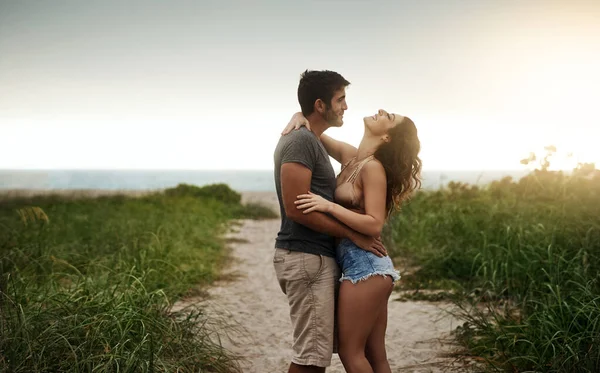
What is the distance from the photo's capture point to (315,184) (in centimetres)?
328

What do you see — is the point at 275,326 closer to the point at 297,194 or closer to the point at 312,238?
the point at 312,238

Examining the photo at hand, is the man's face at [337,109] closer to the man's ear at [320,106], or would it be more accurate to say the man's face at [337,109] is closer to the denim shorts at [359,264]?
the man's ear at [320,106]

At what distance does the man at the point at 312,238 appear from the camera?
3.13 metres

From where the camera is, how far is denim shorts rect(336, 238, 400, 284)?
3.17 meters

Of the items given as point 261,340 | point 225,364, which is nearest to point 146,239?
point 261,340

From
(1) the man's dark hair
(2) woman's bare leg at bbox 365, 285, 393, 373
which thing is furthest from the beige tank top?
(2) woman's bare leg at bbox 365, 285, 393, 373

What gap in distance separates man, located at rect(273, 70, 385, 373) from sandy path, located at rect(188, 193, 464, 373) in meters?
1.97

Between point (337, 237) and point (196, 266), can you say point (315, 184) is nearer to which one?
point (337, 237)

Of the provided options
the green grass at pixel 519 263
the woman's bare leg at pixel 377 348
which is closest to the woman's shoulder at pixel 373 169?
the woman's bare leg at pixel 377 348

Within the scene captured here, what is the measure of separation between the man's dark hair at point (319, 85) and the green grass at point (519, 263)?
2365 millimetres

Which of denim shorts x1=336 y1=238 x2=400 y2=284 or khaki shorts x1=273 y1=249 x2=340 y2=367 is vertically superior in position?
denim shorts x1=336 y1=238 x2=400 y2=284

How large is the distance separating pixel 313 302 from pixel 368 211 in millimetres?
581

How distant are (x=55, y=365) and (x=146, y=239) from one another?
234 inches

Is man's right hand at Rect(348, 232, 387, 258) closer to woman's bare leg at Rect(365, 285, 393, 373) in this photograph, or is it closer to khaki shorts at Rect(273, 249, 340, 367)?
khaki shorts at Rect(273, 249, 340, 367)
